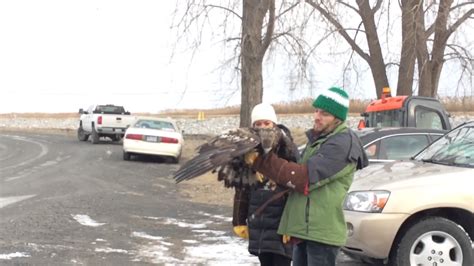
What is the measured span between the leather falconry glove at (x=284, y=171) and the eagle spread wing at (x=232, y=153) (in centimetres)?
6

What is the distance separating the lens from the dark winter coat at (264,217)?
4031 mm

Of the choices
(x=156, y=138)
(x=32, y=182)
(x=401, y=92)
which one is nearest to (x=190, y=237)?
(x=32, y=182)

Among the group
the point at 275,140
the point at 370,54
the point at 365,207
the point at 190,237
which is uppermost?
the point at 370,54

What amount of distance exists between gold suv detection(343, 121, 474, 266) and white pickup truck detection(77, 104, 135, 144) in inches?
813

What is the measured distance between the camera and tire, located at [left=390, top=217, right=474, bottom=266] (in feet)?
18.3

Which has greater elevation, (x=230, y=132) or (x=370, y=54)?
(x=370, y=54)

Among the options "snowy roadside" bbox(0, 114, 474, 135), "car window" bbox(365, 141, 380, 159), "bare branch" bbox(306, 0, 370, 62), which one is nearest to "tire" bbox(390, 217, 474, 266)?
"car window" bbox(365, 141, 380, 159)

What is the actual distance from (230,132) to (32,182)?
10507mm

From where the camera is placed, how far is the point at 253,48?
15.3m

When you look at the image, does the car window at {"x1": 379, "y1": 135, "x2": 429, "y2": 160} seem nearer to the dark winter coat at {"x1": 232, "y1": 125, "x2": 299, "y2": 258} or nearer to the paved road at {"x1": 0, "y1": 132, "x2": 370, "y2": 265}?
the paved road at {"x1": 0, "y1": 132, "x2": 370, "y2": 265}

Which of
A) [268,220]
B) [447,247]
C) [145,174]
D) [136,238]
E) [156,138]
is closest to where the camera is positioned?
[268,220]

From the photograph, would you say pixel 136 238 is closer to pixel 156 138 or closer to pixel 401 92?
pixel 156 138

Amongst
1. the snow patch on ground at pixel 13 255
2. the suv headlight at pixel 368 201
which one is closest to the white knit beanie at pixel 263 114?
the suv headlight at pixel 368 201

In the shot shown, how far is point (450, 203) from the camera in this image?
18.4ft
